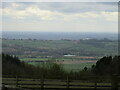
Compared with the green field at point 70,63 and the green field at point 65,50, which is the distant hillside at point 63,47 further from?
the green field at point 70,63

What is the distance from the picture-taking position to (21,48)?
5.16 meters

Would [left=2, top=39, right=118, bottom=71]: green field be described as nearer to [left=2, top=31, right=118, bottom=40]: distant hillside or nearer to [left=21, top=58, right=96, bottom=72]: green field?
[left=21, top=58, right=96, bottom=72]: green field

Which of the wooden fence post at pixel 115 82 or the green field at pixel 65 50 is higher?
the green field at pixel 65 50

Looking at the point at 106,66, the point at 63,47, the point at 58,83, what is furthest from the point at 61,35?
the point at 106,66

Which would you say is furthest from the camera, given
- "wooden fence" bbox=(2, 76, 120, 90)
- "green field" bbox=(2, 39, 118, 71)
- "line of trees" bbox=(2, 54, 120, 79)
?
"line of trees" bbox=(2, 54, 120, 79)

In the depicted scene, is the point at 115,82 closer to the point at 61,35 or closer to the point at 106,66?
the point at 106,66

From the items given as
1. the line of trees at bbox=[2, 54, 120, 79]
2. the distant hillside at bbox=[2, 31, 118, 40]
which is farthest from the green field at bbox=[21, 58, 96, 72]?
the distant hillside at bbox=[2, 31, 118, 40]

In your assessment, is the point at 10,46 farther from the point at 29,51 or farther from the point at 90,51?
the point at 90,51

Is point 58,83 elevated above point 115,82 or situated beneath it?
situated beneath

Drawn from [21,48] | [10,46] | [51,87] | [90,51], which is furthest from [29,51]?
[90,51]

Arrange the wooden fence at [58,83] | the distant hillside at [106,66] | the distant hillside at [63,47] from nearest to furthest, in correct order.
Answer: the wooden fence at [58,83] < the distant hillside at [63,47] < the distant hillside at [106,66]

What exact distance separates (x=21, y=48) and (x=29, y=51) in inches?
8.3

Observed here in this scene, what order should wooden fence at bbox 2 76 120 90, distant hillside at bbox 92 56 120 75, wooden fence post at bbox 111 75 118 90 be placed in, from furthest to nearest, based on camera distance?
distant hillside at bbox 92 56 120 75 < wooden fence at bbox 2 76 120 90 < wooden fence post at bbox 111 75 118 90

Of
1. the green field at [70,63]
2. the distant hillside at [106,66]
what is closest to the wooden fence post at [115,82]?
the distant hillside at [106,66]
